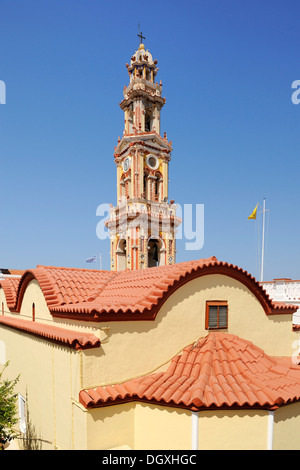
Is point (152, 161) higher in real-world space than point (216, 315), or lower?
higher

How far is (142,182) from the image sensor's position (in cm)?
2592

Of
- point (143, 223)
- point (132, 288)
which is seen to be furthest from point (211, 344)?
Answer: point (143, 223)

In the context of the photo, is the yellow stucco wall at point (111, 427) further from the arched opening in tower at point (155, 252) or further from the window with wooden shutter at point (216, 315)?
the arched opening in tower at point (155, 252)

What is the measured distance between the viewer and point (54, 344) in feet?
23.4

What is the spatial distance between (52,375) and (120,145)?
2450 centimetres

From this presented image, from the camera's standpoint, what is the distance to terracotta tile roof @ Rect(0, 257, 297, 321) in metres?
6.76

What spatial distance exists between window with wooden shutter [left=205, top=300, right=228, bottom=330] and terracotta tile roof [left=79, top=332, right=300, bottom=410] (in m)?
0.43

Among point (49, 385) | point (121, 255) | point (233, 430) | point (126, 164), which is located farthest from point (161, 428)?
point (126, 164)

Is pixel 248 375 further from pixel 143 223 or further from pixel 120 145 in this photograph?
pixel 120 145

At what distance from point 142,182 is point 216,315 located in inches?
763

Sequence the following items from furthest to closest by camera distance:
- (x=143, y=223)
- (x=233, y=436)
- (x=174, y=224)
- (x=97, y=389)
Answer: (x=174, y=224) → (x=143, y=223) → (x=97, y=389) → (x=233, y=436)

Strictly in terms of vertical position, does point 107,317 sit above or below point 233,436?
above

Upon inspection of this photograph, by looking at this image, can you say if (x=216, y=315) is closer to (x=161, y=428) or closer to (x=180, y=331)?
(x=180, y=331)

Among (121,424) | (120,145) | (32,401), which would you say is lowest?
(32,401)
